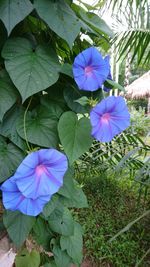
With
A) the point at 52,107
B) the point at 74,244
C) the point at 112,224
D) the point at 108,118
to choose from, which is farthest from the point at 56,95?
the point at 112,224

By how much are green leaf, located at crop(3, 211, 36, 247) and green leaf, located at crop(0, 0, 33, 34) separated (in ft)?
1.35

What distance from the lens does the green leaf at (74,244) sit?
32.0 inches

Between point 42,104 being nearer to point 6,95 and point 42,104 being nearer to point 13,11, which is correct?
point 6,95

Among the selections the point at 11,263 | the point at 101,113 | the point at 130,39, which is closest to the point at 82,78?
the point at 101,113

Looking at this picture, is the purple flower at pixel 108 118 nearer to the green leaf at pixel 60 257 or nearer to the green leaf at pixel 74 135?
the green leaf at pixel 74 135

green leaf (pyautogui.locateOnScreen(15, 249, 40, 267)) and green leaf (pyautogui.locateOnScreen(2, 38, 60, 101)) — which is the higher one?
green leaf (pyautogui.locateOnScreen(2, 38, 60, 101))

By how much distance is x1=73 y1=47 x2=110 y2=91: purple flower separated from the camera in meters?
0.54

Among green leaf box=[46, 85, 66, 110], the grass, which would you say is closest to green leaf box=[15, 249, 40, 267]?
green leaf box=[46, 85, 66, 110]

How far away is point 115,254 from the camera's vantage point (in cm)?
181

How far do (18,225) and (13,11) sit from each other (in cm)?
45

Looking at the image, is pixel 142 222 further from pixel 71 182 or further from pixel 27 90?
pixel 27 90

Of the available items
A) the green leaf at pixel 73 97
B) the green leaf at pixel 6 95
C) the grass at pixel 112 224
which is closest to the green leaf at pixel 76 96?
the green leaf at pixel 73 97

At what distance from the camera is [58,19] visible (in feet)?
1.73

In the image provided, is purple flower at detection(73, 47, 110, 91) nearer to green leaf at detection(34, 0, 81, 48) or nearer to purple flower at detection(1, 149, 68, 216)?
green leaf at detection(34, 0, 81, 48)
